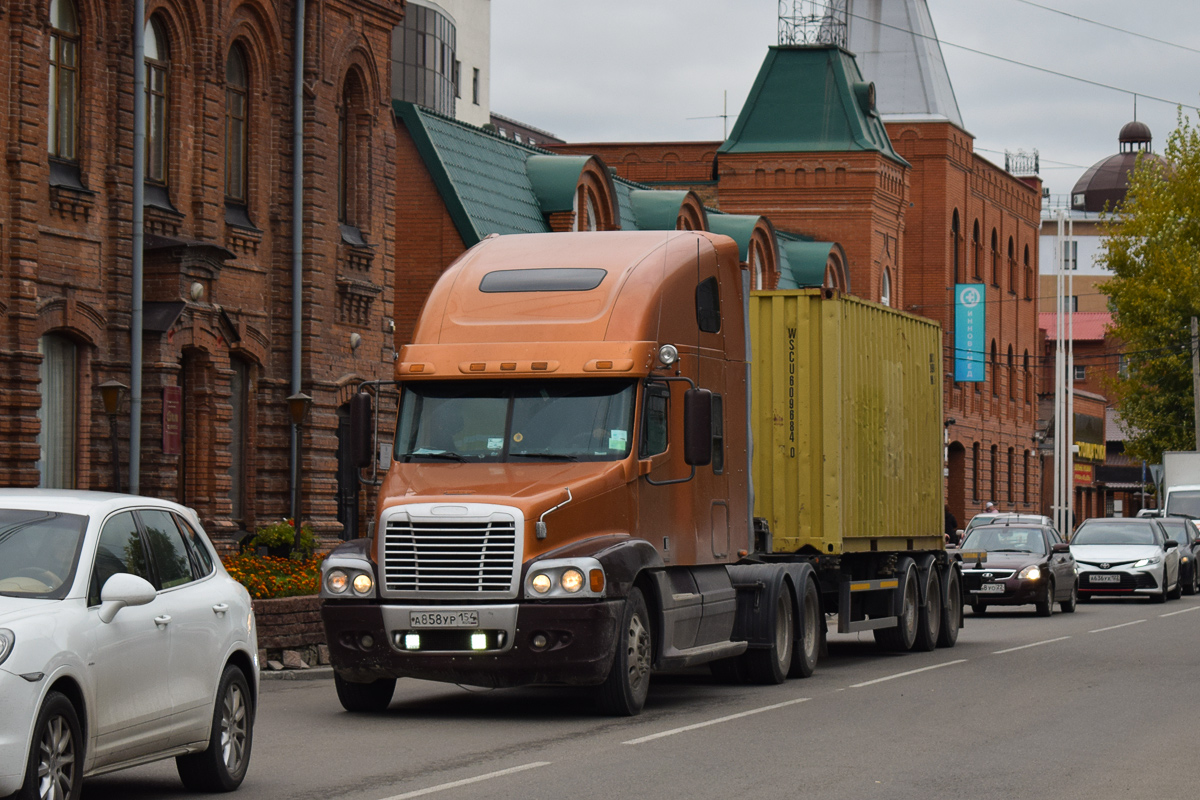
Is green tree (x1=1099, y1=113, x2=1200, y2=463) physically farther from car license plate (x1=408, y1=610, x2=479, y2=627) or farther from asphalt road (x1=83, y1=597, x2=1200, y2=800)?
car license plate (x1=408, y1=610, x2=479, y2=627)

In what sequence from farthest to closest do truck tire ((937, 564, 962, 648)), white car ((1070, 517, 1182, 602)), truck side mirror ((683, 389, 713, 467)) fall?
white car ((1070, 517, 1182, 602)) → truck tire ((937, 564, 962, 648)) → truck side mirror ((683, 389, 713, 467))

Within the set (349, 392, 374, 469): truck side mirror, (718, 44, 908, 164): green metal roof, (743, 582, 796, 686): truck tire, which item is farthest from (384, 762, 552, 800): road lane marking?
(718, 44, 908, 164): green metal roof

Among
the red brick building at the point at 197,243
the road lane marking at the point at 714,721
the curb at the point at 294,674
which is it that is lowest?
the curb at the point at 294,674

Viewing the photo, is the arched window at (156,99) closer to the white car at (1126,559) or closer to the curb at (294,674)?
the curb at (294,674)

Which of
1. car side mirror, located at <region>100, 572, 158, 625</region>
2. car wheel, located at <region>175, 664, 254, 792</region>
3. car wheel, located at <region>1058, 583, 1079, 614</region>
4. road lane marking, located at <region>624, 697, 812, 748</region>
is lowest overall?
car wheel, located at <region>1058, 583, 1079, 614</region>

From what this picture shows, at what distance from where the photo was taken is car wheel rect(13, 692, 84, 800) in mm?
8016

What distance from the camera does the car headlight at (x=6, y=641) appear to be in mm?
7953

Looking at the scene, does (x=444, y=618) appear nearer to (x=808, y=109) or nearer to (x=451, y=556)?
(x=451, y=556)

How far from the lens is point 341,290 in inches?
1150

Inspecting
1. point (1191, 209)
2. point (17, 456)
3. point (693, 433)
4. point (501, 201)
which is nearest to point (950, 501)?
point (1191, 209)

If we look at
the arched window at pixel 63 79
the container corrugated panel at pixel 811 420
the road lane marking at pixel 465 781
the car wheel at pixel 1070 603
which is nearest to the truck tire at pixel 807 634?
the container corrugated panel at pixel 811 420

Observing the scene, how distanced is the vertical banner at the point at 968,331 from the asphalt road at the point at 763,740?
4544 cm

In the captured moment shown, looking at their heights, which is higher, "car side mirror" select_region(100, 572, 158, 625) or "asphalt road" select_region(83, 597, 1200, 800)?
"car side mirror" select_region(100, 572, 158, 625)

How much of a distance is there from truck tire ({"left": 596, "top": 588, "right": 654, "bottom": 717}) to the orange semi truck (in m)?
0.02
